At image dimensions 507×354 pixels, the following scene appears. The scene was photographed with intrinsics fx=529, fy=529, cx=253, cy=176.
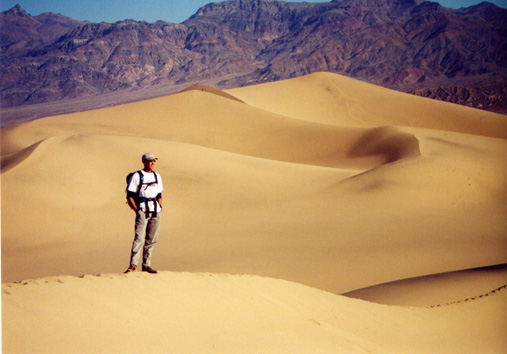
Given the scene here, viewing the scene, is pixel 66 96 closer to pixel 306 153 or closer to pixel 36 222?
pixel 306 153

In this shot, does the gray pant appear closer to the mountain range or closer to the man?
the man

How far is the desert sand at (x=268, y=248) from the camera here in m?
4.73

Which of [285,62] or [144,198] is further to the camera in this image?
[285,62]

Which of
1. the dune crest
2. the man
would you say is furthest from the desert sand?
the man

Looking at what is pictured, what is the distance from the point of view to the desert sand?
4.73 meters

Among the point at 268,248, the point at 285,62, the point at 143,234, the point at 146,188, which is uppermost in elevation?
the point at 285,62

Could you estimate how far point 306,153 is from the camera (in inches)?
1037

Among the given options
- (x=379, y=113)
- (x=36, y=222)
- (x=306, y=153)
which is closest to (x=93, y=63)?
(x=379, y=113)

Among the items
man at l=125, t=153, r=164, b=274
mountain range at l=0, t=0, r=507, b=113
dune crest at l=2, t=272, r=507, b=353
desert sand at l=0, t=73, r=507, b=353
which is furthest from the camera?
mountain range at l=0, t=0, r=507, b=113

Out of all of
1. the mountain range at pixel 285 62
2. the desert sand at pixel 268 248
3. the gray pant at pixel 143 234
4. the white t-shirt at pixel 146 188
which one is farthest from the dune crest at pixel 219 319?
the mountain range at pixel 285 62

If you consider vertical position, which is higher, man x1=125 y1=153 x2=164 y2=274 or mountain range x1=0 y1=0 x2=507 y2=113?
mountain range x1=0 y1=0 x2=507 y2=113

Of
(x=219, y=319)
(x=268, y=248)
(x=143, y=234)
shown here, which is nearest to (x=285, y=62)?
(x=268, y=248)

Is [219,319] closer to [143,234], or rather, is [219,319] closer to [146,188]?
[143,234]

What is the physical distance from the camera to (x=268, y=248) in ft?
36.2
